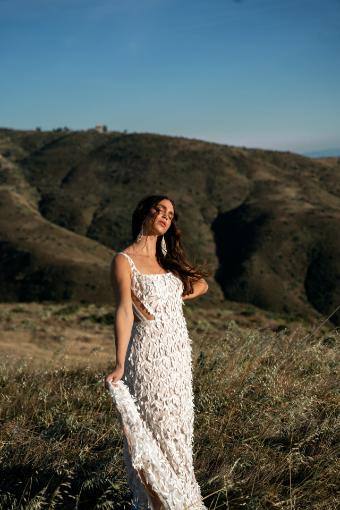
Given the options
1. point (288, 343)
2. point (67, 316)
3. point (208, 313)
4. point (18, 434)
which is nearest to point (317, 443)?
point (288, 343)

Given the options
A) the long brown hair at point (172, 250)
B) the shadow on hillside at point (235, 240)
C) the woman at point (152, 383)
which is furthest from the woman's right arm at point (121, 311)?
the shadow on hillside at point (235, 240)

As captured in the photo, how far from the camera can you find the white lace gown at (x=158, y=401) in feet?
9.80

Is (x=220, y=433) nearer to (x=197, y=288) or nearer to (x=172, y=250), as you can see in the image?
(x=197, y=288)

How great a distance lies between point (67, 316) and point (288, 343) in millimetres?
20632

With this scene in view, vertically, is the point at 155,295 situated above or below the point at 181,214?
above

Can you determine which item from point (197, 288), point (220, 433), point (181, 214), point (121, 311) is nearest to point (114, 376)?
point (121, 311)

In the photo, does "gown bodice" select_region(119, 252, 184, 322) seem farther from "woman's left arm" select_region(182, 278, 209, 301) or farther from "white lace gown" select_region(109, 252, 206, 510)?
"woman's left arm" select_region(182, 278, 209, 301)

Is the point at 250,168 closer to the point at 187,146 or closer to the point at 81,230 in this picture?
the point at 187,146

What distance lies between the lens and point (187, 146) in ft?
361

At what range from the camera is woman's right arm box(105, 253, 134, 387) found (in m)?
3.04

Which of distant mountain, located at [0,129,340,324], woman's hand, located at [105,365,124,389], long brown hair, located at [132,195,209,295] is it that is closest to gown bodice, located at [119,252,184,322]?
long brown hair, located at [132,195,209,295]

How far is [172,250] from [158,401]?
1.02m

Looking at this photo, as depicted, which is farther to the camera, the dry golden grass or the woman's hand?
the dry golden grass

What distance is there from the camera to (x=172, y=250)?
12.0ft
